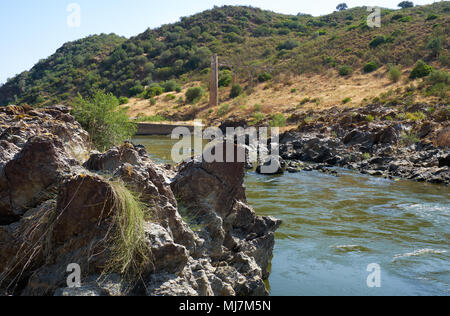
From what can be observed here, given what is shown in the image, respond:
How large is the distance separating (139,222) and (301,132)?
19781 millimetres

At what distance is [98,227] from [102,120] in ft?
30.4

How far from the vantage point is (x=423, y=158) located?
15.6 m

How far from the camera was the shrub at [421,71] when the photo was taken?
29.4 meters

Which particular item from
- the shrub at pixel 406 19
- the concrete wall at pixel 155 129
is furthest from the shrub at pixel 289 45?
the concrete wall at pixel 155 129

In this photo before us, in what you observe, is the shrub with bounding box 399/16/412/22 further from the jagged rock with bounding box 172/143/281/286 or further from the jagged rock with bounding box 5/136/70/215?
the jagged rock with bounding box 5/136/70/215

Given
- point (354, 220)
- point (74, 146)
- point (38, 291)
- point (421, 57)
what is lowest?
point (354, 220)

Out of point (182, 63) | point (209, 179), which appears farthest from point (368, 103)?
point (182, 63)

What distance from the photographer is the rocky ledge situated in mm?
3629

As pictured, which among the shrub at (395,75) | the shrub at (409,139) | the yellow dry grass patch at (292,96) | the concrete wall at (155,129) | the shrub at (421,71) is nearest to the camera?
the shrub at (409,139)

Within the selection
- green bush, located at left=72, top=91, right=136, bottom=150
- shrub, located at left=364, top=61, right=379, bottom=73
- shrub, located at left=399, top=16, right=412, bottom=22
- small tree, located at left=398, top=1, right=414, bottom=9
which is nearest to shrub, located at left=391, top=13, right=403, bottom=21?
shrub, located at left=399, top=16, right=412, bottom=22

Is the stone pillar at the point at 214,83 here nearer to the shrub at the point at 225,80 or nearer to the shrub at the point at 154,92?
the shrub at the point at 225,80

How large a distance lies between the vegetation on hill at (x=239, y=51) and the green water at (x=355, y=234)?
23811mm

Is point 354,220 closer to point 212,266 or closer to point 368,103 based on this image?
point 212,266

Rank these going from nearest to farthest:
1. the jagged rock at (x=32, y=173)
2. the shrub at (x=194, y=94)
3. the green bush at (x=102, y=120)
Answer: the jagged rock at (x=32, y=173) → the green bush at (x=102, y=120) → the shrub at (x=194, y=94)
